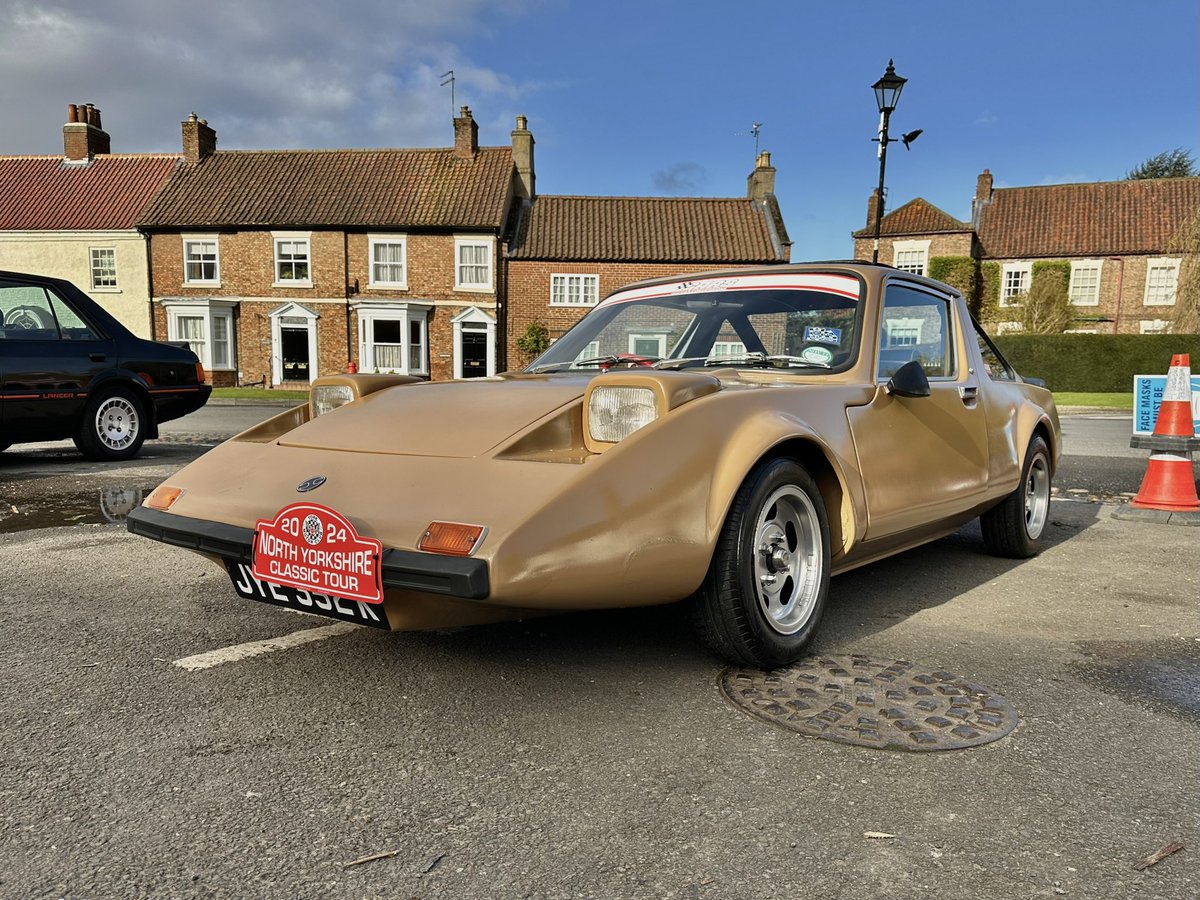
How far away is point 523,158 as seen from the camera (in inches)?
1236

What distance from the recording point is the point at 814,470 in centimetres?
309

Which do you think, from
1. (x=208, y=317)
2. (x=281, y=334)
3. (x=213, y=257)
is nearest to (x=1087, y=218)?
(x=281, y=334)

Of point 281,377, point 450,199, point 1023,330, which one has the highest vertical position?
point 450,199

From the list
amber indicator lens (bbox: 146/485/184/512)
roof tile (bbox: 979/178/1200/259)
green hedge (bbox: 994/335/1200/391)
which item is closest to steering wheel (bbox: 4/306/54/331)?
amber indicator lens (bbox: 146/485/184/512)

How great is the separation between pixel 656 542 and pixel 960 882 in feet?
3.52

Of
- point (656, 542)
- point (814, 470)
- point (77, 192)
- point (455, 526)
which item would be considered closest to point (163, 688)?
point (455, 526)

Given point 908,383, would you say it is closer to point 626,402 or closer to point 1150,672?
point 1150,672

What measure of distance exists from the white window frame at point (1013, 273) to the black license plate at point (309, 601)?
126ft

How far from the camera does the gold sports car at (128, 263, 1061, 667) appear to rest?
2.31 meters

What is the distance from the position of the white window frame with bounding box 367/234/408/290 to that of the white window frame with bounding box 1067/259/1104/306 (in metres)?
26.7

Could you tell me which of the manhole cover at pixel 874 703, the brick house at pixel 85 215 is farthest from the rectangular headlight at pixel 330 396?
the brick house at pixel 85 215

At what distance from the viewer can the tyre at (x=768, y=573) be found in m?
2.61

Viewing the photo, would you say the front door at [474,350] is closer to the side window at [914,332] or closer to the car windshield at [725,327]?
the car windshield at [725,327]

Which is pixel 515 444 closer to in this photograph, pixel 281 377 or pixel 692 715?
pixel 692 715
